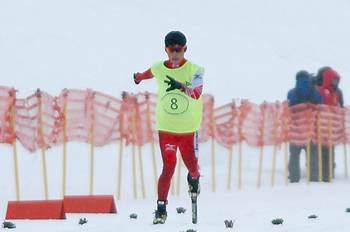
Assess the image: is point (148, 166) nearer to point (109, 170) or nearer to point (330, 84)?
point (109, 170)

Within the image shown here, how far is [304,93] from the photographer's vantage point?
12.1 meters

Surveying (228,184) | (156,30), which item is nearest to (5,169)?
(228,184)

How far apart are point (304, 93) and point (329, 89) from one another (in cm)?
67

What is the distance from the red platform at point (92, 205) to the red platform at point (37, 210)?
2.32 feet

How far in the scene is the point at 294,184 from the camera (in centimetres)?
1193

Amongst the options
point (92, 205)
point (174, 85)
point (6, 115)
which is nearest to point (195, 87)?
point (174, 85)

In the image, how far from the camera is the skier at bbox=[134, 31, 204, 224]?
6.73 metres

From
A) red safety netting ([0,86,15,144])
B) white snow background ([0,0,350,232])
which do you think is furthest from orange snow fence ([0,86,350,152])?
white snow background ([0,0,350,232])

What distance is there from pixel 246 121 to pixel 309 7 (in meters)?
42.3

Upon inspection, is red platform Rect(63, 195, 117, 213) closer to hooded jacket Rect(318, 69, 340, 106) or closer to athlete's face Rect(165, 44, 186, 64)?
athlete's face Rect(165, 44, 186, 64)

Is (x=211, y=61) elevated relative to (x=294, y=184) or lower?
elevated

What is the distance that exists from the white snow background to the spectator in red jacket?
505mm

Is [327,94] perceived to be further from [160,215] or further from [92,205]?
[160,215]

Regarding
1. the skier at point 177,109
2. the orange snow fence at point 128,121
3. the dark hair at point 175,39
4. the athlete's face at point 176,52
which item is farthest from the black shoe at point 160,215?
the orange snow fence at point 128,121
